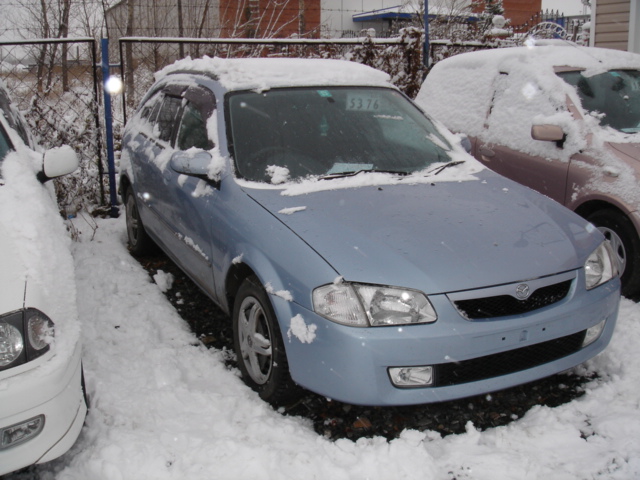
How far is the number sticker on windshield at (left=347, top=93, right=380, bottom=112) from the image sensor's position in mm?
4082

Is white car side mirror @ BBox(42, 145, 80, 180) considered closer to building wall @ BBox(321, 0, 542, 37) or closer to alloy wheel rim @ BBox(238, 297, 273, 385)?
alloy wheel rim @ BBox(238, 297, 273, 385)

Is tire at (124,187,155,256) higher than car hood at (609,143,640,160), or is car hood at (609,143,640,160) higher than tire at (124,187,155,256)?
car hood at (609,143,640,160)

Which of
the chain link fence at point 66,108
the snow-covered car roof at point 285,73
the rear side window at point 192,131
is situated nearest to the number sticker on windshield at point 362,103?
the snow-covered car roof at point 285,73

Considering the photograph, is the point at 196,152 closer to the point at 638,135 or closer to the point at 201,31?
the point at 638,135

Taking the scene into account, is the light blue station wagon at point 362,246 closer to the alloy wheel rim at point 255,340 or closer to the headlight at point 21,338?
the alloy wheel rim at point 255,340

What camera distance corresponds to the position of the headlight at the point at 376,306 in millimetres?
2611

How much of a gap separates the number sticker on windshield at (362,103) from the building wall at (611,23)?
8795mm

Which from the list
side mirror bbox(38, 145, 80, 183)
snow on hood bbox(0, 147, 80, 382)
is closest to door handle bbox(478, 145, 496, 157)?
side mirror bbox(38, 145, 80, 183)

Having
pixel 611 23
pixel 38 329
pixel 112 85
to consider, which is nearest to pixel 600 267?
pixel 38 329

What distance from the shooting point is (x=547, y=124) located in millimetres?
4648

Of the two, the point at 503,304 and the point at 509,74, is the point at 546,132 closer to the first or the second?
the point at 509,74

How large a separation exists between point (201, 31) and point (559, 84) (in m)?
8.80

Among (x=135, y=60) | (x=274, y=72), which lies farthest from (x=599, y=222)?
(x=135, y=60)

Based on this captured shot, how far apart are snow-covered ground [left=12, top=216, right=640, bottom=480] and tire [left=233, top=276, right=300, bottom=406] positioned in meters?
0.09
